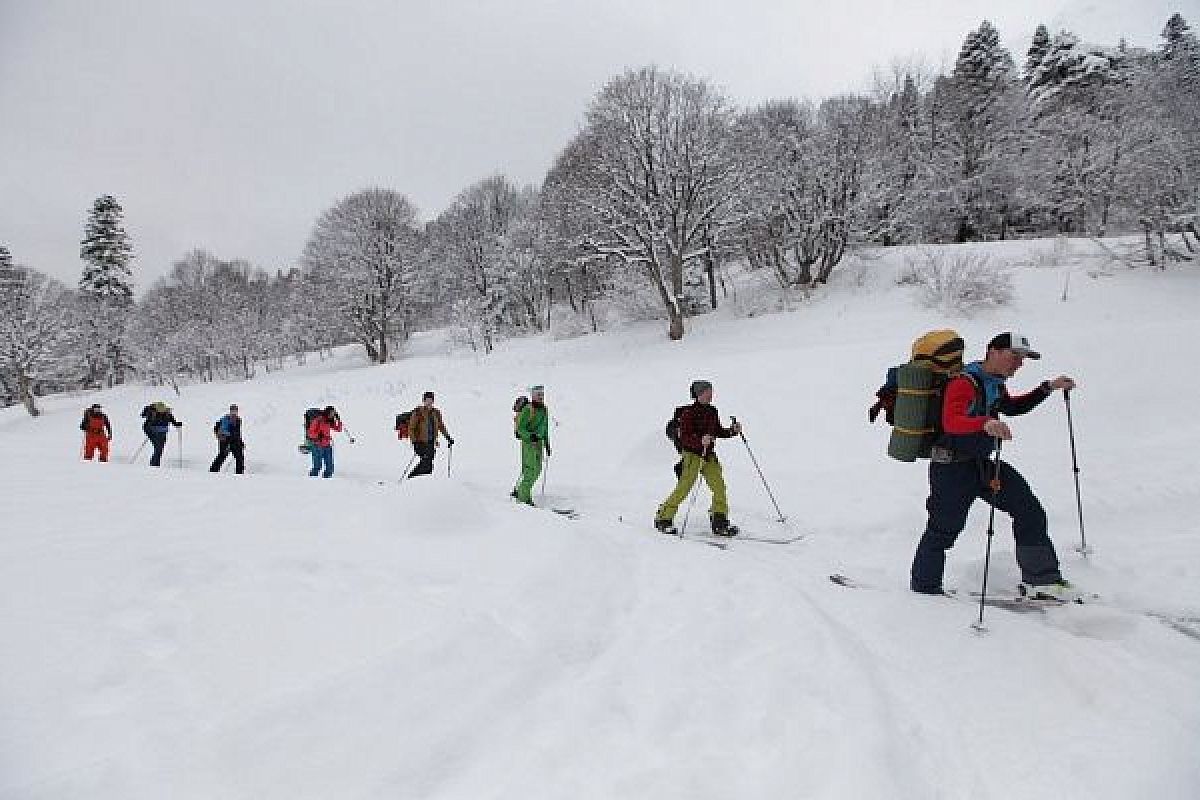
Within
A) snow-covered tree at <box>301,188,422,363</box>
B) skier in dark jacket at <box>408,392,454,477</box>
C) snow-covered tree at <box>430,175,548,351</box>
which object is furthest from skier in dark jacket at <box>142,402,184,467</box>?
snow-covered tree at <box>430,175,548,351</box>

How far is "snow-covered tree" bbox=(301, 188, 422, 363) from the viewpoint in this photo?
37.3m

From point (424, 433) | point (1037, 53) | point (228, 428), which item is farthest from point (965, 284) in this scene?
point (1037, 53)

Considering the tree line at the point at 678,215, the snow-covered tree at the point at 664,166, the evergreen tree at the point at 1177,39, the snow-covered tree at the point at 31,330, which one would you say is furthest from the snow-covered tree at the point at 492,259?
the evergreen tree at the point at 1177,39

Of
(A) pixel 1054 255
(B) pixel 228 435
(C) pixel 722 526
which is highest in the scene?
(A) pixel 1054 255

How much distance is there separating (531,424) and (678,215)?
55.5 ft

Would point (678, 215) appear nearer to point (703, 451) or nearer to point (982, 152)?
point (703, 451)

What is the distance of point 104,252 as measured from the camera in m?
43.4

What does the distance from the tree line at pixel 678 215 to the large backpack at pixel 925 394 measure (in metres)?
19.1

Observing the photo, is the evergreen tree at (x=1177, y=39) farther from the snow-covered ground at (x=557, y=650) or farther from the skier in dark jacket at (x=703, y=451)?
the skier in dark jacket at (x=703, y=451)

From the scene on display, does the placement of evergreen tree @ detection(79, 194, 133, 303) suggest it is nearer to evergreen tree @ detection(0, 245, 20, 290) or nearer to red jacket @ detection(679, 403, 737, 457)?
evergreen tree @ detection(0, 245, 20, 290)

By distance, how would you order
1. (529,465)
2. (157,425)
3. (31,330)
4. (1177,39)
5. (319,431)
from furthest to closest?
(1177,39) → (31,330) → (157,425) → (319,431) → (529,465)

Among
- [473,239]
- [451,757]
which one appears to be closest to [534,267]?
[473,239]

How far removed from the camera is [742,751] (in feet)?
8.68

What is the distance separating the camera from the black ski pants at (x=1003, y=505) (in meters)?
4.54
